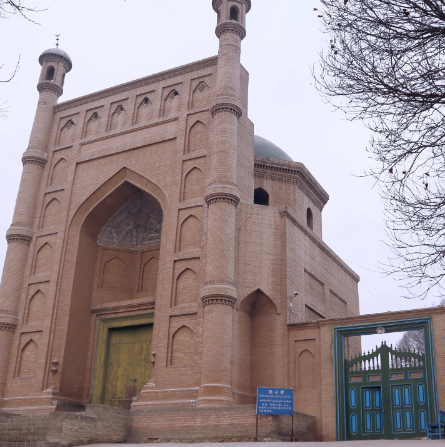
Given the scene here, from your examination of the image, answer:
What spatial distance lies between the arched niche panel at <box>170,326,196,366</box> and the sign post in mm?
2678

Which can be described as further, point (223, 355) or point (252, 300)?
point (252, 300)

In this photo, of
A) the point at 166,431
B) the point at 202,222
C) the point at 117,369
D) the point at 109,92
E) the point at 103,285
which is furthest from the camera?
the point at 109,92

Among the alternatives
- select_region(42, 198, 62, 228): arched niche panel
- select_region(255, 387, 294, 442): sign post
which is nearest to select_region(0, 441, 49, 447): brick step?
select_region(255, 387, 294, 442): sign post

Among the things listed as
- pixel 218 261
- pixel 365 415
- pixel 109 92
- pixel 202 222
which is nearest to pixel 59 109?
pixel 109 92

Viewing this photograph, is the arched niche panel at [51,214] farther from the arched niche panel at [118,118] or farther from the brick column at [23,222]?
the arched niche panel at [118,118]

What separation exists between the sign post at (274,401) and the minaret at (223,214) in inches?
63.6

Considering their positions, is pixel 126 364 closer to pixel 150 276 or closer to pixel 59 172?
pixel 150 276

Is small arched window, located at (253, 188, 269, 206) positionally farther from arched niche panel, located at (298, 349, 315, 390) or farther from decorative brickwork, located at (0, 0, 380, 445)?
arched niche panel, located at (298, 349, 315, 390)

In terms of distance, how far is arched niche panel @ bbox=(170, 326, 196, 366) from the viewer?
13.4 metres

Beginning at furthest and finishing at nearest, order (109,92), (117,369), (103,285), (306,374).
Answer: (109,92) < (103,285) < (117,369) < (306,374)

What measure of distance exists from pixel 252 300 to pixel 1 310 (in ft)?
21.9

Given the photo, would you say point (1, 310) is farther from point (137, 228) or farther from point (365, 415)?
point (365, 415)

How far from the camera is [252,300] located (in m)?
14.3

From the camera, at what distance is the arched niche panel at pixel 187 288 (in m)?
14.0
